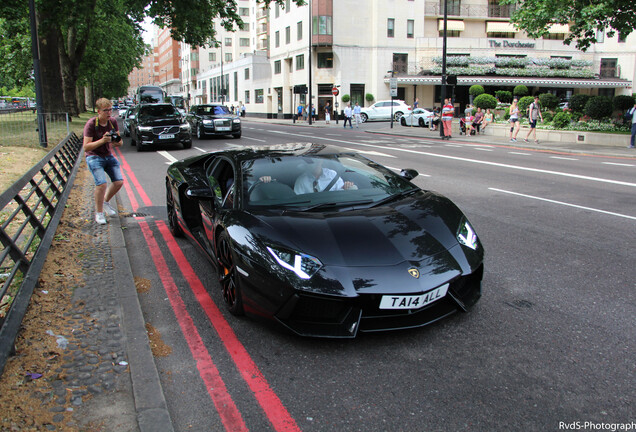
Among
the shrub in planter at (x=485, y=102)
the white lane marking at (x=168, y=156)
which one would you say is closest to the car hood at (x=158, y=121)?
the white lane marking at (x=168, y=156)

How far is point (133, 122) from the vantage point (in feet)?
66.4

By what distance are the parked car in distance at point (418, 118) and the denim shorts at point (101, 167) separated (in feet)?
96.9

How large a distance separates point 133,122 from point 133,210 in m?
12.9

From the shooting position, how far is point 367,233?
3684 mm

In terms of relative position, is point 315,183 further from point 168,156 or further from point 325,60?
point 325,60

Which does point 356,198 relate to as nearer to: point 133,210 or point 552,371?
point 552,371

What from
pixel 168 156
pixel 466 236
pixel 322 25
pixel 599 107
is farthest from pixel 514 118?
pixel 322 25

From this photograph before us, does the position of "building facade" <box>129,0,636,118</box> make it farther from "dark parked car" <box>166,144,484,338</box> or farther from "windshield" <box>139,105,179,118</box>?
"dark parked car" <box>166,144,484,338</box>

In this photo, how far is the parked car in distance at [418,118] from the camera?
3541cm

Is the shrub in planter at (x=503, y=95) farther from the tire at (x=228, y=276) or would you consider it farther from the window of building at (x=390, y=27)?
the tire at (x=228, y=276)

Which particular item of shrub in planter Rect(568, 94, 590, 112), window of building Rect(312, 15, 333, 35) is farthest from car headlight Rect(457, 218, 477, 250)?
window of building Rect(312, 15, 333, 35)

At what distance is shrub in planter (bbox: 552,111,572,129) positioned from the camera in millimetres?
23281

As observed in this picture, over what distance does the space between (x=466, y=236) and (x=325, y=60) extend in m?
52.2

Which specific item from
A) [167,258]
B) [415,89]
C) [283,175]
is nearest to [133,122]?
[167,258]
